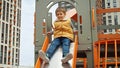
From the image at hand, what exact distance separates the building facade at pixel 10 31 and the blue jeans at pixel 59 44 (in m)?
42.6

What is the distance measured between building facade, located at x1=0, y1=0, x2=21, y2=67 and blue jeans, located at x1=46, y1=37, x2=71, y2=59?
42.6 meters

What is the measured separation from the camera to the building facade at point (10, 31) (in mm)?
49875

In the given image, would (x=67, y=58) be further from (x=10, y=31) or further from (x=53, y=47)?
(x=10, y=31)

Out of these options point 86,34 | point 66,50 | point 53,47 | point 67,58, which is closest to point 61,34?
point 53,47

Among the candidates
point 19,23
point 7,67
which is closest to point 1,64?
point 7,67

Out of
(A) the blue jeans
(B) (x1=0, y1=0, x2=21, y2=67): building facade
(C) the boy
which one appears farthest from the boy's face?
(B) (x1=0, y1=0, x2=21, y2=67): building facade

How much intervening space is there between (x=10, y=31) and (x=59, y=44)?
47412 millimetres

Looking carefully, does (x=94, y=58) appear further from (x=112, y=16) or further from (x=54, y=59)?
(x=112, y=16)

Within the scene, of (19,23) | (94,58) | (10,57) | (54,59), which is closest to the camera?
(54,59)

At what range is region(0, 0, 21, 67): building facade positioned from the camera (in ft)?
164

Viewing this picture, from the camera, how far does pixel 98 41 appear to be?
6.79 metres

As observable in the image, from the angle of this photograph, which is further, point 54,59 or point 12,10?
point 12,10

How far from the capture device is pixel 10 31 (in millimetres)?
53094

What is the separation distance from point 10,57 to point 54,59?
46.5 m
